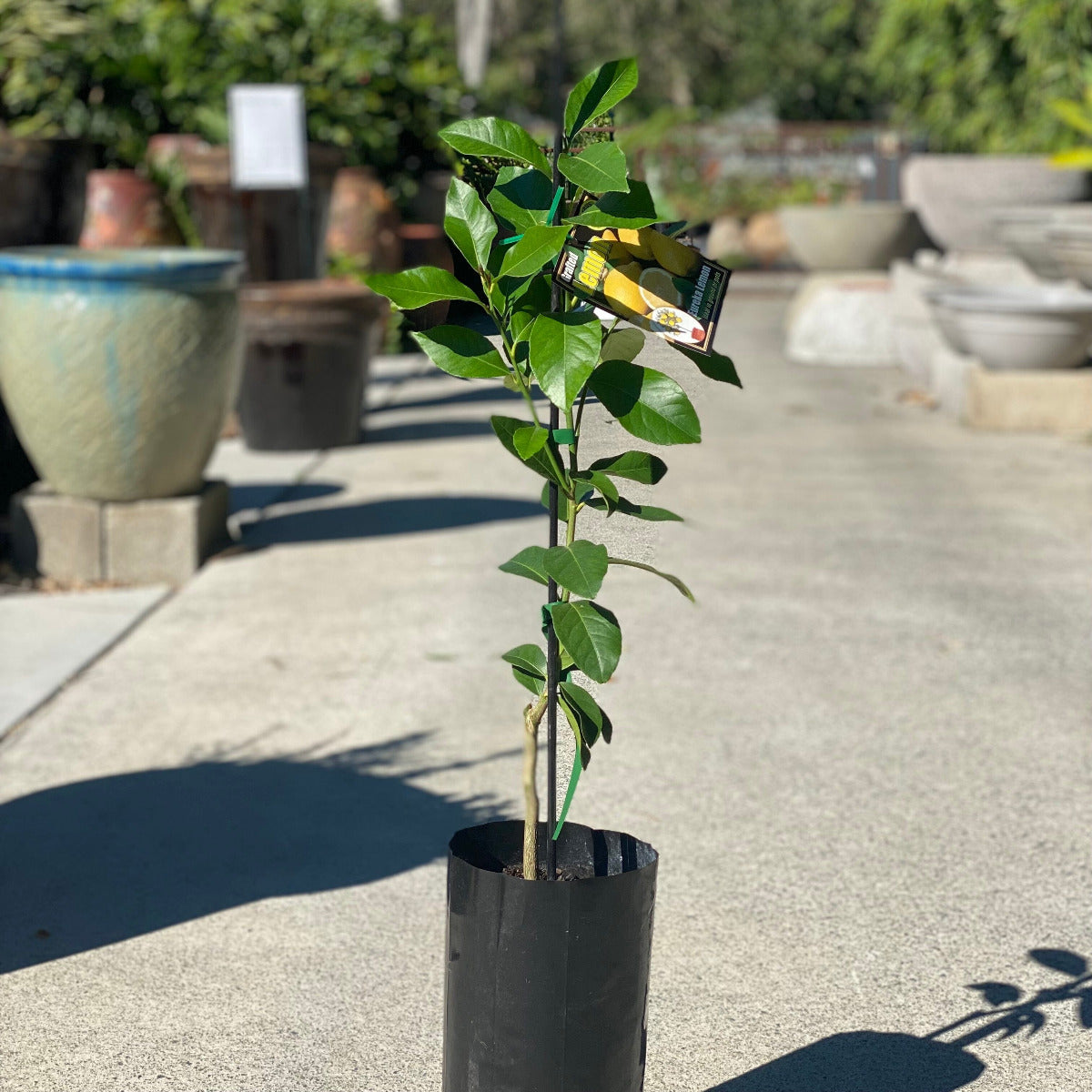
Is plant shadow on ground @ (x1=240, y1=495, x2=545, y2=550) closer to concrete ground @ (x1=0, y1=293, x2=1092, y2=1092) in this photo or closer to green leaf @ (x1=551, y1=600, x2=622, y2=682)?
concrete ground @ (x1=0, y1=293, x2=1092, y2=1092)

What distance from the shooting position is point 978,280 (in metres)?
12.4

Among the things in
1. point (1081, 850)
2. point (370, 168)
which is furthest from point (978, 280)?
point (1081, 850)

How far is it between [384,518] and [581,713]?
4942mm

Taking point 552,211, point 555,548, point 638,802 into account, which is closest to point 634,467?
point 555,548

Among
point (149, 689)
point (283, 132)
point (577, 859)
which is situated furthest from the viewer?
point (283, 132)

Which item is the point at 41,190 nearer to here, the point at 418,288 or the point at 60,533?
the point at 60,533

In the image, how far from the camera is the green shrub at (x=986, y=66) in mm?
15242

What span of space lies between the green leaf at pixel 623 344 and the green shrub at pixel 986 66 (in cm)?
1393

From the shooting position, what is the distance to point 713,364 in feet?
7.10

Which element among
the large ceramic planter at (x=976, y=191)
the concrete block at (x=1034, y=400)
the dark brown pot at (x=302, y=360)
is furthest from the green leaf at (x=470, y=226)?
the large ceramic planter at (x=976, y=191)

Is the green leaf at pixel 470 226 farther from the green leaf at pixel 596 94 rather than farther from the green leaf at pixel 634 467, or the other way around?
the green leaf at pixel 634 467

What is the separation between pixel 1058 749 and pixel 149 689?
2707 mm

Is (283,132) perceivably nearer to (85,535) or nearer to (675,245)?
(85,535)

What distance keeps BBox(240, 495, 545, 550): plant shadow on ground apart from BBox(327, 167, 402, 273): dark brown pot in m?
5.40
